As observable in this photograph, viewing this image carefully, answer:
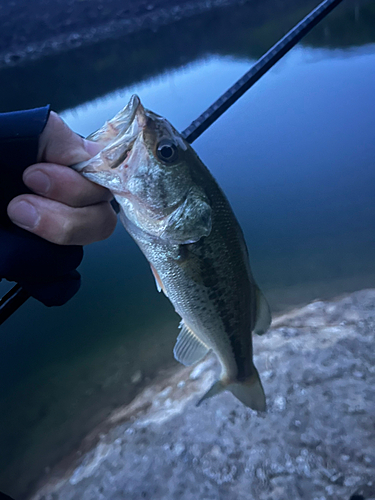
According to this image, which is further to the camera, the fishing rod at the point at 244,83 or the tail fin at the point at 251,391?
the fishing rod at the point at 244,83

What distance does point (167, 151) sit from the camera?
1320 mm

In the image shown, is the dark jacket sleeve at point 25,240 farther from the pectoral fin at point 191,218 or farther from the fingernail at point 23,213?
Result: the pectoral fin at point 191,218

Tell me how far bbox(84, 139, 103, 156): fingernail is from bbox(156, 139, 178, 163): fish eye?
208 mm

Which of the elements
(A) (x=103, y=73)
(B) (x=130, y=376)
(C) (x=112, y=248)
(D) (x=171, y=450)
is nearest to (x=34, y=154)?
(D) (x=171, y=450)

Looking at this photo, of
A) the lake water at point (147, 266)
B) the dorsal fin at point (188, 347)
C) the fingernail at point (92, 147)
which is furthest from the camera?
the lake water at point (147, 266)

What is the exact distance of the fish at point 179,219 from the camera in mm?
1270

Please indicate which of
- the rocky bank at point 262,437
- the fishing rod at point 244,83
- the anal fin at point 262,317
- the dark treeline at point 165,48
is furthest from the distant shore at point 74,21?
the anal fin at point 262,317

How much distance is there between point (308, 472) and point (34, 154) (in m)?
2.43

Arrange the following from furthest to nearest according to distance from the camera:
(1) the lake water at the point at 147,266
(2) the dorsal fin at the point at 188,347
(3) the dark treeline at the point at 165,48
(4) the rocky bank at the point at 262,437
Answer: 1. (3) the dark treeline at the point at 165,48
2. (1) the lake water at the point at 147,266
3. (4) the rocky bank at the point at 262,437
4. (2) the dorsal fin at the point at 188,347

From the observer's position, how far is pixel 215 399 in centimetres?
289

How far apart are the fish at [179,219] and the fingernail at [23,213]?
0.20 metres

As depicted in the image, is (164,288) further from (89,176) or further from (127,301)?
(127,301)

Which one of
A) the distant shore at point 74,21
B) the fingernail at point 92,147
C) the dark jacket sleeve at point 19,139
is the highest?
the distant shore at point 74,21

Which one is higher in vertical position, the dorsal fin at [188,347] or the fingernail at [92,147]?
the fingernail at [92,147]
